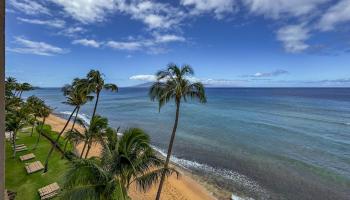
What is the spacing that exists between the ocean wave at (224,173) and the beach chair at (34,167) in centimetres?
1406

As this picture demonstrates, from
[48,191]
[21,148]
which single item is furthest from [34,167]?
[21,148]

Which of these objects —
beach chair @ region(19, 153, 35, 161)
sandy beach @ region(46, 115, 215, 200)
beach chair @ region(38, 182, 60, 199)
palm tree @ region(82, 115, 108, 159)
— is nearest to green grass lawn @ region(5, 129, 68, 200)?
beach chair @ region(19, 153, 35, 161)

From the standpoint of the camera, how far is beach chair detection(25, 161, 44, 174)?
19.1 m

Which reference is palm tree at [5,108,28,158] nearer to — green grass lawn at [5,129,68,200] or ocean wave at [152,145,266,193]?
green grass lawn at [5,129,68,200]

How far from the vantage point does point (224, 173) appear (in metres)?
23.8

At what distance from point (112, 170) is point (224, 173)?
56.5 ft

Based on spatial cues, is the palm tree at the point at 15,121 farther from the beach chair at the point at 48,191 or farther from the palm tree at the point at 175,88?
the palm tree at the point at 175,88

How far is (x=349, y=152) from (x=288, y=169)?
1176 cm

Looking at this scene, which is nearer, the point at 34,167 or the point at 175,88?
the point at 175,88

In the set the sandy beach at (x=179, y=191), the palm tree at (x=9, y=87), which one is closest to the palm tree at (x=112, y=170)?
the sandy beach at (x=179, y=191)

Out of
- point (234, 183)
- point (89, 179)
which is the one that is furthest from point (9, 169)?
point (234, 183)

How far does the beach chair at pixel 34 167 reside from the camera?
19081 mm

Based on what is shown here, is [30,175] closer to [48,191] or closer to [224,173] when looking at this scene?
[48,191]

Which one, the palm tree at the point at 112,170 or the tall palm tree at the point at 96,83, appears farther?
the tall palm tree at the point at 96,83
